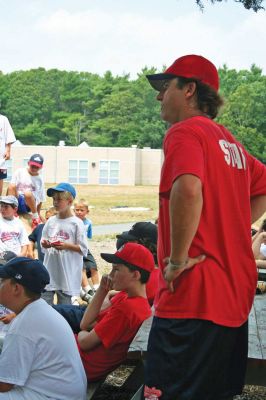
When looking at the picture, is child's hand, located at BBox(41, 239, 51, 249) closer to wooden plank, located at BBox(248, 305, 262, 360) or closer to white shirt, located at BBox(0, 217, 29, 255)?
white shirt, located at BBox(0, 217, 29, 255)

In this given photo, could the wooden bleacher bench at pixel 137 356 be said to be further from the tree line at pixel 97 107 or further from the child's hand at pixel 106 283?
the tree line at pixel 97 107

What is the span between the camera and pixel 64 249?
6.89 m

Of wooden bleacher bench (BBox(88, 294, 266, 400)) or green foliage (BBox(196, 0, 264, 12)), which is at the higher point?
green foliage (BBox(196, 0, 264, 12))

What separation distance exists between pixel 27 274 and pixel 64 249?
3.48m

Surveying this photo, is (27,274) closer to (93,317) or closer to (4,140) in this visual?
(93,317)

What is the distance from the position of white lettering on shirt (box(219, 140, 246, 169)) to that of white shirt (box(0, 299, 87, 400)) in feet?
4.30

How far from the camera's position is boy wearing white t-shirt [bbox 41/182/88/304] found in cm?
695

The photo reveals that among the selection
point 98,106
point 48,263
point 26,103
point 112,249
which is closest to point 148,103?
point 98,106

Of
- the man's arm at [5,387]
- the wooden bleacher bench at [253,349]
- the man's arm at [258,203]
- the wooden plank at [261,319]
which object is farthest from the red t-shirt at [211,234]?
the man's arm at [5,387]

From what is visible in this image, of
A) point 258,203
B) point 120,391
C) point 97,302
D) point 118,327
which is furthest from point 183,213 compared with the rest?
point 120,391

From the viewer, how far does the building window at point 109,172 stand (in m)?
57.6

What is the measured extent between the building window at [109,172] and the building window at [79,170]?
1.44 meters

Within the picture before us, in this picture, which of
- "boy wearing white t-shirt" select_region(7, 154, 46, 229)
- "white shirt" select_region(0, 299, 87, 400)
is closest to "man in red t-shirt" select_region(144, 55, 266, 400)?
"white shirt" select_region(0, 299, 87, 400)

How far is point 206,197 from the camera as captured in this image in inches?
93.6
